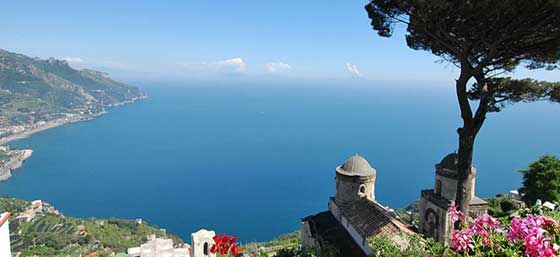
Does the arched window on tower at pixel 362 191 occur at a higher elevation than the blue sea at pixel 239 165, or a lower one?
higher

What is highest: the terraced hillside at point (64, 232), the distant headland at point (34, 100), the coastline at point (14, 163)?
the distant headland at point (34, 100)

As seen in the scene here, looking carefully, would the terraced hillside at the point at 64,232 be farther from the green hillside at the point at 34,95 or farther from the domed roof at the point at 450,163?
the green hillside at the point at 34,95

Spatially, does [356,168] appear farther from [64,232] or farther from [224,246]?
[64,232]

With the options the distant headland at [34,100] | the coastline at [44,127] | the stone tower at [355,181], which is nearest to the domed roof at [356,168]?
the stone tower at [355,181]

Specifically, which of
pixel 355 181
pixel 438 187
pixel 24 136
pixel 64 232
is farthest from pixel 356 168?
pixel 24 136

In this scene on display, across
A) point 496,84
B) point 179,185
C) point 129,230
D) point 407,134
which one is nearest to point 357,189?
point 496,84

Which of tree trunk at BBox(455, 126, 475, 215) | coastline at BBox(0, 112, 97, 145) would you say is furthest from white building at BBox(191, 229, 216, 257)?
coastline at BBox(0, 112, 97, 145)
